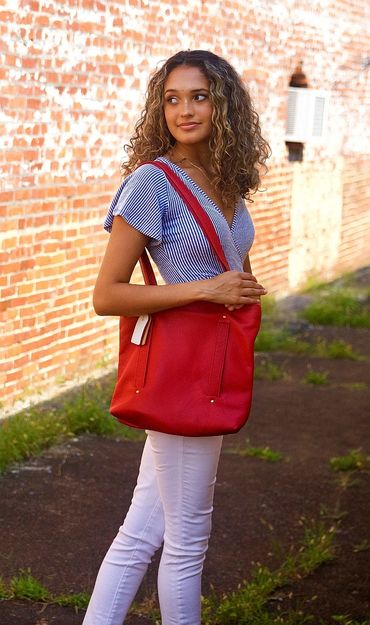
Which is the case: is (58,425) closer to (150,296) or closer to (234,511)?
(234,511)

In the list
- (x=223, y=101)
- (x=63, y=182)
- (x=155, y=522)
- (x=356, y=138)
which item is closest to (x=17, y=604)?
(x=155, y=522)

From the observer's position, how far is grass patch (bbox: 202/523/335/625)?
13.1 feet

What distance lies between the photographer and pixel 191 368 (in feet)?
9.96

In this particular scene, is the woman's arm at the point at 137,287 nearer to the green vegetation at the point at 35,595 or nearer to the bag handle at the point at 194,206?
the bag handle at the point at 194,206

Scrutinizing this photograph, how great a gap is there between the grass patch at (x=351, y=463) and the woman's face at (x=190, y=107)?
10.8 ft

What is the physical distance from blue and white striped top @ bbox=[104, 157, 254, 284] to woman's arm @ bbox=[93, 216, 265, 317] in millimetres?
47

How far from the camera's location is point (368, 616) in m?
A: 4.12

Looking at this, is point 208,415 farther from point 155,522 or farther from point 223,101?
point 223,101

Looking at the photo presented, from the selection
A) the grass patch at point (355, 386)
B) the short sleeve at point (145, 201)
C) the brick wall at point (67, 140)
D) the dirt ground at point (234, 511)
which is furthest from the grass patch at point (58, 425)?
the short sleeve at point (145, 201)

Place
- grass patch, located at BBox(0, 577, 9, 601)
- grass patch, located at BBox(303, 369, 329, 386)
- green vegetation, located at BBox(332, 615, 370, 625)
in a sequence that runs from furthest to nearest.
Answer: grass patch, located at BBox(303, 369, 329, 386)
grass patch, located at BBox(0, 577, 9, 601)
green vegetation, located at BBox(332, 615, 370, 625)

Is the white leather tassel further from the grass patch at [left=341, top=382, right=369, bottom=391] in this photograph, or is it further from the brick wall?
the grass patch at [left=341, top=382, right=369, bottom=391]

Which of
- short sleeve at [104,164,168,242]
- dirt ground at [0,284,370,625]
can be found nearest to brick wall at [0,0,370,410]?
dirt ground at [0,284,370,625]

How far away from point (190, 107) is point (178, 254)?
0.43 m

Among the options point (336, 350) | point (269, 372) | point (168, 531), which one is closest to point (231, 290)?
point (168, 531)
